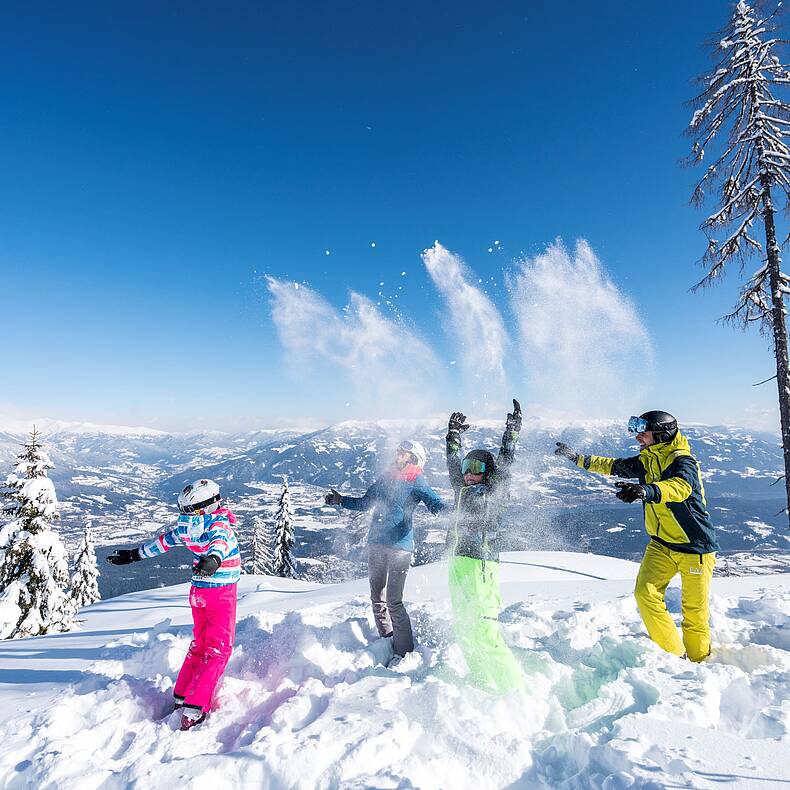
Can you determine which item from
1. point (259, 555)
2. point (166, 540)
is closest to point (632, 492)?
point (166, 540)

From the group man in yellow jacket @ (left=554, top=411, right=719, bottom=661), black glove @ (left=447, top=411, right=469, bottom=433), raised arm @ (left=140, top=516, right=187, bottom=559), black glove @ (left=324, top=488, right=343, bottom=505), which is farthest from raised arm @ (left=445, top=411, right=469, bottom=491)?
raised arm @ (left=140, top=516, right=187, bottom=559)

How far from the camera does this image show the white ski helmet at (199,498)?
182 inches

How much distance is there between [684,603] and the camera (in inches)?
201

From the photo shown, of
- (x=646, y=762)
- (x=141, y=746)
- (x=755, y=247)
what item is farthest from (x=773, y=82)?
(x=141, y=746)

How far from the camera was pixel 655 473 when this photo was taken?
540 cm

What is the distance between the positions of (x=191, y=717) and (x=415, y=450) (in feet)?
11.1

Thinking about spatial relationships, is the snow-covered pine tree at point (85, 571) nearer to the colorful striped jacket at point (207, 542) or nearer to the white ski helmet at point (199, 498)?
the colorful striped jacket at point (207, 542)

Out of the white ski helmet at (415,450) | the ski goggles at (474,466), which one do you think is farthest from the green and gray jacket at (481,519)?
the white ski helmet at (415,450)

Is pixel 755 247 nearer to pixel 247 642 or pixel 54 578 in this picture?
pixel 247 642

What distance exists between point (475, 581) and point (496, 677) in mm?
900

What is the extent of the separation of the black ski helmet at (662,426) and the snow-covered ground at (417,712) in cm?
233

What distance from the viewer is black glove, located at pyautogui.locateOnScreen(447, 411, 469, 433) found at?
6.84m

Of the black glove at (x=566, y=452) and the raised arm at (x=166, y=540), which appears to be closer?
the raised arm at (x=166, y=540)

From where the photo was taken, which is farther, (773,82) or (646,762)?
(773,82)
